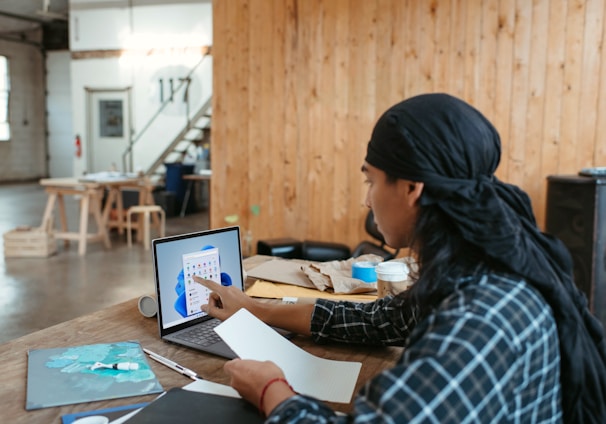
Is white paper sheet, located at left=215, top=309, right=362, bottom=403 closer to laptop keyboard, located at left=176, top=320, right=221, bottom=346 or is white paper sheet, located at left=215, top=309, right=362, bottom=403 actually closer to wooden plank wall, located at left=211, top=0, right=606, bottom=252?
laptop keyboard, located at left=176, top=320, right=221, bottom=346

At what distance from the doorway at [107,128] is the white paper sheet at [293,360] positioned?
453 inches

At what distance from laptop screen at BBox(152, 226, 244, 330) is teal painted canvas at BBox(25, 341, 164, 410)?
5.7 inches

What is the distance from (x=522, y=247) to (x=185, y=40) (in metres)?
11.2

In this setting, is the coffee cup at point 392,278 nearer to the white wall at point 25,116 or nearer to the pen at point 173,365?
the pen at point 173,365

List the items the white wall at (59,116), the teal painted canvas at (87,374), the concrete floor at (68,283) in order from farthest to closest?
the white wall at (59,116), the concrete floor at (68,283), the teal painted canvas at (87,374)

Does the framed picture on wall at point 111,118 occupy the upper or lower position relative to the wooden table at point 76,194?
upper

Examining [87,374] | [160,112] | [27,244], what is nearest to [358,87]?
[87,374]

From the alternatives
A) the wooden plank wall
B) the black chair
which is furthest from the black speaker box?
the black chair

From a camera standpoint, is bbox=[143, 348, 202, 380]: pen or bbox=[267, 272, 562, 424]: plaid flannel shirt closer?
bbox=[267, 272, 562, 424]: plaid flannel shirt

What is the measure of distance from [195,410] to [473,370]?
554mm

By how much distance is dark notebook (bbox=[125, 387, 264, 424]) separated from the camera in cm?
108

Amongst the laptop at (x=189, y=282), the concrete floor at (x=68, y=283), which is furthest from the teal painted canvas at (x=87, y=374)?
the concrete floor at (x=68, y=283)

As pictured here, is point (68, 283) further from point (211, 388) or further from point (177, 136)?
point (177, 136)

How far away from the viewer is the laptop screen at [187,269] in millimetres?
1567
